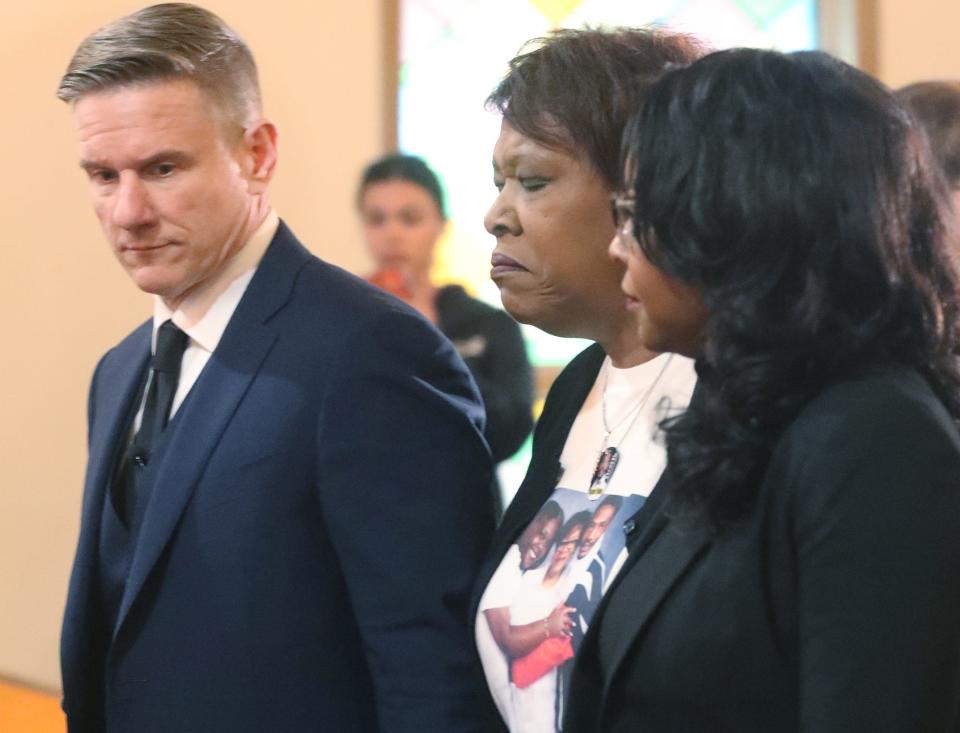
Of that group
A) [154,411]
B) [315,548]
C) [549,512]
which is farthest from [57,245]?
[549,512]

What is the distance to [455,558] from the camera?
1924mm

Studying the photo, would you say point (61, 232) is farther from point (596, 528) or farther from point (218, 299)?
point (596, 528)

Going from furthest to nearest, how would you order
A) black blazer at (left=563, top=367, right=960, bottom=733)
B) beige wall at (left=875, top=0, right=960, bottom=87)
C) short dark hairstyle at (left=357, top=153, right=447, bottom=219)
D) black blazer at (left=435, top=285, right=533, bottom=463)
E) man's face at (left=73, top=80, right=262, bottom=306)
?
1. beige wall at (left=875, top=0, right=960, bottom=87)
2. short dark hairstyle at (left=357, top=153, right=447, bottom=219)
3. black blazer at (left=435, top=285, right=533, bottom=463)
4. man's face at (left=73, top=80, right=262, bottom=306)
5. black blazer at (left=563, top=367, right=960, bottom=733)

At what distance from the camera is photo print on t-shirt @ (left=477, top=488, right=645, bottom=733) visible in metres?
1.64

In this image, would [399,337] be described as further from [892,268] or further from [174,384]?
[892,268]

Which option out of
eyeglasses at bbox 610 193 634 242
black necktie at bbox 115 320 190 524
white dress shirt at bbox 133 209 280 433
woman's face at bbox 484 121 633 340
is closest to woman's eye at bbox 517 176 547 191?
woman's face at bbox 484 121 633 340

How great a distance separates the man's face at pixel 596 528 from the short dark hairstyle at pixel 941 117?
0.76 meters

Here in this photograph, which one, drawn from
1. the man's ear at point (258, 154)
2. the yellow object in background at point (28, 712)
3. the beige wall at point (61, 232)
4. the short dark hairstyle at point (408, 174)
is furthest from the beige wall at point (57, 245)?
the man's ear at point (258, 154)

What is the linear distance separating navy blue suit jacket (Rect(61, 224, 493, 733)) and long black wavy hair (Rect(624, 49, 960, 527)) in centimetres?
59

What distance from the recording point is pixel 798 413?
1.32 m

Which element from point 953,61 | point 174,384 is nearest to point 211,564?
point 174,384

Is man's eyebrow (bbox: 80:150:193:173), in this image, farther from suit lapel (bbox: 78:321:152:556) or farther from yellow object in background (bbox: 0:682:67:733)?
yellow object in background (bbox: 0:682:67:733)

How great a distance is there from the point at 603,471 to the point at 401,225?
184 centimetres

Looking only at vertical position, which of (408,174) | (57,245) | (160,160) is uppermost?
(160,160)
